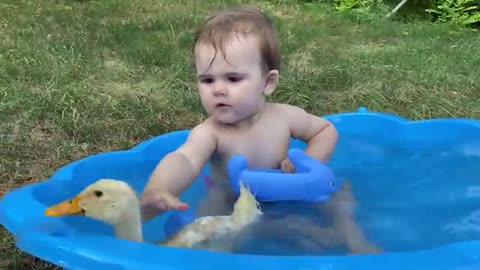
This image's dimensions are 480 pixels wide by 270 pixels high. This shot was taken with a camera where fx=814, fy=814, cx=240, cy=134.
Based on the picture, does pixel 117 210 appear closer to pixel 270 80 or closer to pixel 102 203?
pixel 102 203

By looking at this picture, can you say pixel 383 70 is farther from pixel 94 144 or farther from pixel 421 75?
pixel 94 144

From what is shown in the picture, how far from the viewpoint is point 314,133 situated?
2.13 metres

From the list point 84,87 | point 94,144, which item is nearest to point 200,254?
point 94,144

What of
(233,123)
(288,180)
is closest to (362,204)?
(288,180)

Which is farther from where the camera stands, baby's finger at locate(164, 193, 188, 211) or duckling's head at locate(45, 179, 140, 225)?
baby's finger at locate(164, 193, 188, 211)

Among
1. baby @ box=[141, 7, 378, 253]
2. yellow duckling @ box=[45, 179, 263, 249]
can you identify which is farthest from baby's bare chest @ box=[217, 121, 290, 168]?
yellow duckling @ box=[45, 179, 263, 249]

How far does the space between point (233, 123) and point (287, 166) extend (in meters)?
0.17

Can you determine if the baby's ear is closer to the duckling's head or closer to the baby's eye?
the baby's eye

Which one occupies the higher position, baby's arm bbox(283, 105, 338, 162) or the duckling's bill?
the duckling's bill

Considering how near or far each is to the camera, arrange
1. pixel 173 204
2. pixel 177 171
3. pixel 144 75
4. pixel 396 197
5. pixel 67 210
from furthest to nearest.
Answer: pixel 144 75
pixel 396 197
pixel 177 171
pixel 173 204
pixel 67 210

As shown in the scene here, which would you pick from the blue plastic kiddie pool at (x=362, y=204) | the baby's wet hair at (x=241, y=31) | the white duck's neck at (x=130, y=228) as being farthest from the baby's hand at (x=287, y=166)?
the white duck's neck at (x=130, y=228)

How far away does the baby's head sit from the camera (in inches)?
72.8

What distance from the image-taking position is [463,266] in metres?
1.40

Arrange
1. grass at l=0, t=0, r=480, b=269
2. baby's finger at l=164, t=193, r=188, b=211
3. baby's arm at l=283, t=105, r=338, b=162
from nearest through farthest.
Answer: baby's finger at l=164, t=193, r=188, b=211, baby's arm at l=283, t=105, r=338, b=162, grass at l=0, t=0, r=480, b=269
